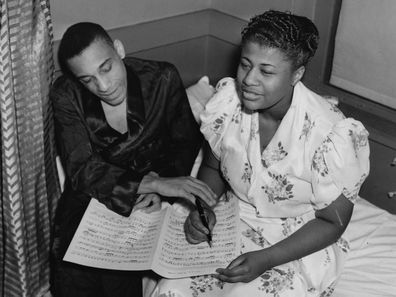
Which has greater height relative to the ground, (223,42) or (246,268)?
(223,42)

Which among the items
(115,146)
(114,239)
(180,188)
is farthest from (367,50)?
(114,239)

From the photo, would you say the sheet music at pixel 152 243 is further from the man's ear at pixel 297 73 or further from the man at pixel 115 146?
the man's ear at pixel 297 73

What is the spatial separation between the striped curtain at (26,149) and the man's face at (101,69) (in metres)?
0.14

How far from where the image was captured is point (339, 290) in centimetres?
174

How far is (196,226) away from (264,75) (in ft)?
1.59

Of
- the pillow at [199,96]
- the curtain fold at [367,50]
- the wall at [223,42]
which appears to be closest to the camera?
the curtain fold at [367,50]

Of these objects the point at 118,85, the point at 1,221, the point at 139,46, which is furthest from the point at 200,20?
the point at 1,221

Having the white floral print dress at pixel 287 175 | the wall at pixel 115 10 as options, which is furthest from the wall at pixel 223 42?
the white floral print dress at pixel 287 175

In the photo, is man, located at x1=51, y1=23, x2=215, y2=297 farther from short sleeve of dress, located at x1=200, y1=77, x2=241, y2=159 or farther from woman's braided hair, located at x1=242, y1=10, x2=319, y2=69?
woman's braided hair, located at x1=242, y1=10, x2=319, y2=69

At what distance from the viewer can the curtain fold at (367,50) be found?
2010 mm

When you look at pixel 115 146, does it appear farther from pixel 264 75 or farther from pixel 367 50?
pixel 367 50

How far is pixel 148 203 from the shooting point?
6.33 feet

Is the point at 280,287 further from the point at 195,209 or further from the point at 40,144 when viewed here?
the point at 40,144

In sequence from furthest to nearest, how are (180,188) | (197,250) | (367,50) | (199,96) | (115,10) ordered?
(199,96)
(115,10)
(367,50)
(180,188)
(197,250)
